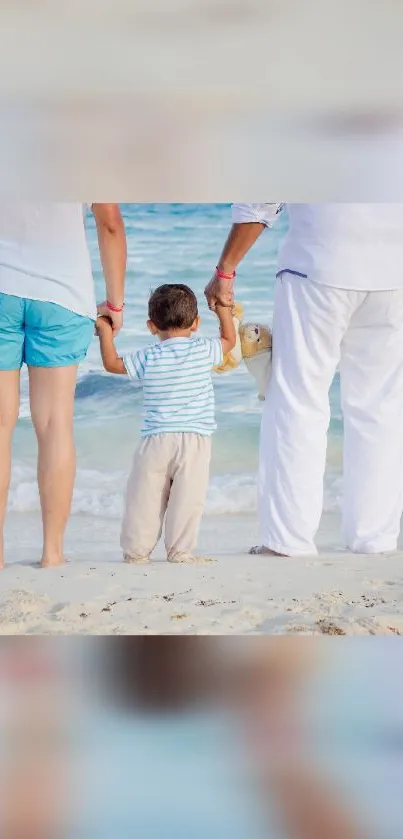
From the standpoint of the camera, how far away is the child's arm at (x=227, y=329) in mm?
2457

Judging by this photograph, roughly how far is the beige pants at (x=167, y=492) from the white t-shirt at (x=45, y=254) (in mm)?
426

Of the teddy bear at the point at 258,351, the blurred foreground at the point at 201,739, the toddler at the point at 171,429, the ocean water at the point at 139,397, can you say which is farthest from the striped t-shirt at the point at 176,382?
the ocean water at the point at 139,397

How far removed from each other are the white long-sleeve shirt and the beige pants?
484 millimetres

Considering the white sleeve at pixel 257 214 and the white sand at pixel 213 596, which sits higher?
the white sleeve at pixel 257 214

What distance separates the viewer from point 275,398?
2.38 metres

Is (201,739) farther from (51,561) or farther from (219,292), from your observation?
(219,292)

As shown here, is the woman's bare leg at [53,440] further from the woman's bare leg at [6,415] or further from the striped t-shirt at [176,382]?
the striped t-shirt at [176,382]

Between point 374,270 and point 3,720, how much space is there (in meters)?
1.51

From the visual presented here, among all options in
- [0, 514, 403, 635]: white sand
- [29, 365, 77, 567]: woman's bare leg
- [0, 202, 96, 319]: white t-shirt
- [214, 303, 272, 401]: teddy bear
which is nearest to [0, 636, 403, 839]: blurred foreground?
[0, 514, 403, 635]: white sand

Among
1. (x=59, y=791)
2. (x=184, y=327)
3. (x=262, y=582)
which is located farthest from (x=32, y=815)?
(x=184, y=327)

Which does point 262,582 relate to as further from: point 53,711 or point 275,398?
point 53,711

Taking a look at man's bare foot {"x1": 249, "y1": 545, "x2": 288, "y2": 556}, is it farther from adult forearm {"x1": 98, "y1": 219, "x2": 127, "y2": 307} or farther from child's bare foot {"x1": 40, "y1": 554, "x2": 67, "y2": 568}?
adult forearm {"x1": 98, "y1": 219, "x2": 127, "y2": 307}

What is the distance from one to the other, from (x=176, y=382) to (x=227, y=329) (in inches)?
7.1

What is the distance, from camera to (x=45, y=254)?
2170mm
